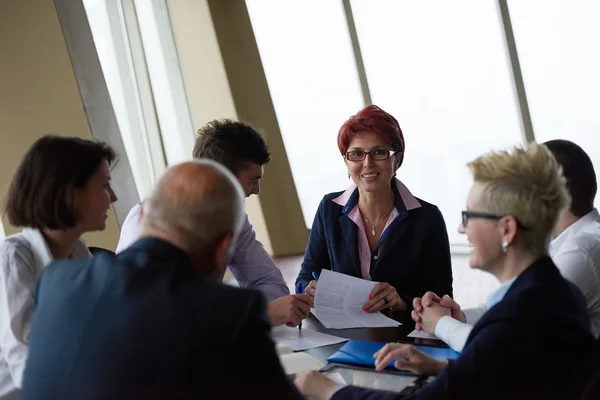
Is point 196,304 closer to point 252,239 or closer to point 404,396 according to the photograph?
point 404,396

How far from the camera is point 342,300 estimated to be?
2.58m

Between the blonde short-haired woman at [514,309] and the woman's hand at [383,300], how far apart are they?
71 cm

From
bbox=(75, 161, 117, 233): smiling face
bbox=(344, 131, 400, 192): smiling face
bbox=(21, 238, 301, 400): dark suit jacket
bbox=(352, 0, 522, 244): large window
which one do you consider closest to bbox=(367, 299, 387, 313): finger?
bbox=(344, 131, 400, 192): smiling face

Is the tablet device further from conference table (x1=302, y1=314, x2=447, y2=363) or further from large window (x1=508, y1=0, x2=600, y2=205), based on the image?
large window (x1=508, y1=0, x2=600, y2=205)

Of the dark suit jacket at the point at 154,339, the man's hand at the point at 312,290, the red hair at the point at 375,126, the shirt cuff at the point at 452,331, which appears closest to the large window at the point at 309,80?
the red hair at the point at 375,126

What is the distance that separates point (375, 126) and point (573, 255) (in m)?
1.09

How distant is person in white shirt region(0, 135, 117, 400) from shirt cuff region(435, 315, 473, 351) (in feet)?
3.63

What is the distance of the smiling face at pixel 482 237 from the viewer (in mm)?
1749

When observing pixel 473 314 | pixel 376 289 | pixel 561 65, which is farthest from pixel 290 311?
pixel 561 65

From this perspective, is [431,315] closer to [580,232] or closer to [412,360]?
[412,360]

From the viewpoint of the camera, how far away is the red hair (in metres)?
3.01

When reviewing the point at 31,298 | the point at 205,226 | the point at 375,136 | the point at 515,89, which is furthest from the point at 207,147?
the point at 515,89

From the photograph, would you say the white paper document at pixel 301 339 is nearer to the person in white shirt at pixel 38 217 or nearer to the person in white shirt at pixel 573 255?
the person in white shirt at pixel 573 255

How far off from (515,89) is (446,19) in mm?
1001
